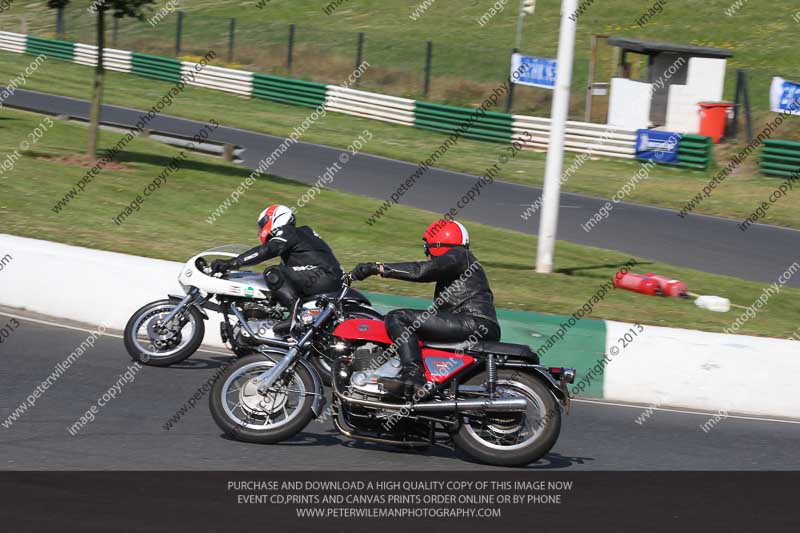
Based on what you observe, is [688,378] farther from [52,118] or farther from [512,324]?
[52,118]

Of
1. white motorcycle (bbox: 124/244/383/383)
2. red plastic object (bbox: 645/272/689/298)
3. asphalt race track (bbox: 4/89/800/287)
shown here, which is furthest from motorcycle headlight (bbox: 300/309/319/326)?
asphalt race track (bbox: 4/89/800/287)

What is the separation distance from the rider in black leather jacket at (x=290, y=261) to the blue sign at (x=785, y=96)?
22379 millimetres

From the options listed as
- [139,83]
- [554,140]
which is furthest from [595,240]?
[139,83]

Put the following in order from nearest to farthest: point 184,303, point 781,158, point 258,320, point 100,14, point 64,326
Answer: point 258,320
point 184,303
point 64,326
point 100,14
point 781,158

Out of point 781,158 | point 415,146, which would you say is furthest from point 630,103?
point 415,146

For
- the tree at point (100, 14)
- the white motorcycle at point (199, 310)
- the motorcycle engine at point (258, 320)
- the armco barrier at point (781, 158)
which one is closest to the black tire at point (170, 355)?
the white motorcycle at point (199, 310)

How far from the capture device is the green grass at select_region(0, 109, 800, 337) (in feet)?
44.2

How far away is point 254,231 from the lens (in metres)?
17.7

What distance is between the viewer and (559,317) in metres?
10.8

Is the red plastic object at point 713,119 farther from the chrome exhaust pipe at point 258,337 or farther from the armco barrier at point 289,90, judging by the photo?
the chrome exhaust pipe at point 258,337

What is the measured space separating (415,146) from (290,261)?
21662 millimetres

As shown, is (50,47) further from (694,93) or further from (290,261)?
(290,261)

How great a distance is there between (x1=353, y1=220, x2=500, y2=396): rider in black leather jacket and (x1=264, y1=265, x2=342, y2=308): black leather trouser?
2.22 m
